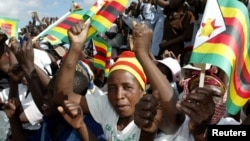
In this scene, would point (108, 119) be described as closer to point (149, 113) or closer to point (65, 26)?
point (149, 113)

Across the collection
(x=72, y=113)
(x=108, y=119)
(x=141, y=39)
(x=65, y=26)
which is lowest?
(x=108, y=119)

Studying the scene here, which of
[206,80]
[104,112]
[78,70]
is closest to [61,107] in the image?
[104,112]

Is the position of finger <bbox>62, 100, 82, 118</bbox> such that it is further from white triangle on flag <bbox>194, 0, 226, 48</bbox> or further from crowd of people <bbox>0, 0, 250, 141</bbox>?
white triangle on flag <bbox>194, 0, 226, 48</bbox>

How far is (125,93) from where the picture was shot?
2.70 metres

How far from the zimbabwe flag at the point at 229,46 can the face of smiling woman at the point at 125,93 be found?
54 centimetres

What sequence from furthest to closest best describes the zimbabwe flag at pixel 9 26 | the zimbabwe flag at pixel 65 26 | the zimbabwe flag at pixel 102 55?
1. the zimbabwe flag at pixel 9 26
2. the zimbabwe flag at pixel 102 55
3. the zimbabwe flag at pixel 65 26

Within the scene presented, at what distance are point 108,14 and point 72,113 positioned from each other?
1115 mm

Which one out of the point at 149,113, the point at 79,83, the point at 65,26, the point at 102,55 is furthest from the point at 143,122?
the point at 102,55

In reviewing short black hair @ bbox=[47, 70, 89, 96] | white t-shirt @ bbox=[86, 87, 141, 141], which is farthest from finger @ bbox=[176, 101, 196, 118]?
short black hair @ bbox=[47, 70, 89, 96]

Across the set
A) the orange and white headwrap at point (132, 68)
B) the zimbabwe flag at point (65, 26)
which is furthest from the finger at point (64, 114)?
the zimbabwe flag at point (65, 26)

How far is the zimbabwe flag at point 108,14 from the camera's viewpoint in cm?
346

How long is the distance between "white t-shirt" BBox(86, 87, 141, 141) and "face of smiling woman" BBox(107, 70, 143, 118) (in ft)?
0.27

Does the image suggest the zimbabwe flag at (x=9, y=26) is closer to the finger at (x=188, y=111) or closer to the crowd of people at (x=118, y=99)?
the crowd of people at (x=118, y=99)

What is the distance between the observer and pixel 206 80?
259 centimetres
